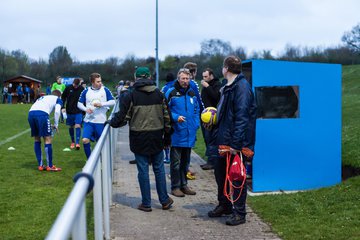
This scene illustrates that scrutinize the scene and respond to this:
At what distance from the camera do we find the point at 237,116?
18.6 ft

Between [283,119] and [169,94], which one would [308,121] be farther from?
[169,94]

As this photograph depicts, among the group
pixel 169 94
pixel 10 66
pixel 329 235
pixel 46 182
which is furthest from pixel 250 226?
pixel 10 66

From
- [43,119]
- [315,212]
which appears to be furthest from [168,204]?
[43,119]

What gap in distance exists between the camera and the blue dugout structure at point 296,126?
765cm

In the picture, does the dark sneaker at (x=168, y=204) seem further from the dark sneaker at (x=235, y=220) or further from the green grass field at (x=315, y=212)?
the green grass field at (x=315, y=212)

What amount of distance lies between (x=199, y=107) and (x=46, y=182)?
285cm

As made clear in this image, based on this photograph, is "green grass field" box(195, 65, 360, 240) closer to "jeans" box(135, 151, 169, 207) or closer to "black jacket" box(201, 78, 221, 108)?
"jeans" box(135, 151, 169, 207)

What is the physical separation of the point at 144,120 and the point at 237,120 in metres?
1.26

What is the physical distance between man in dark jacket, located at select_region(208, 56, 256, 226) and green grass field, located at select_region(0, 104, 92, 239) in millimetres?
1737

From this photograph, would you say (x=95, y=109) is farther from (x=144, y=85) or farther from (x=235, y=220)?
(x=235, y=220)

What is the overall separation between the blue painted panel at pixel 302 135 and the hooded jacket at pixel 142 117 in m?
1.84

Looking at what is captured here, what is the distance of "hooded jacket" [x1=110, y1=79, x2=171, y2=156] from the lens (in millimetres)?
6305

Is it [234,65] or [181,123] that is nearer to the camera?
[234,65]

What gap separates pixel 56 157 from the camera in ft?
37.3
